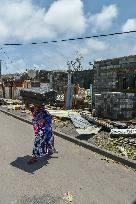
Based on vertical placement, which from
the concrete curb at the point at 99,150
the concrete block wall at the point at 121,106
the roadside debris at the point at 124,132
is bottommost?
the concrete curb at the point at 99,150

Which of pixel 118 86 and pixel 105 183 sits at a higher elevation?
pixel 118 86

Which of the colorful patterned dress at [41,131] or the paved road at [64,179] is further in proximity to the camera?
the colorful patterned dress at [41,131]

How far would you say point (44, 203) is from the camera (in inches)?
225

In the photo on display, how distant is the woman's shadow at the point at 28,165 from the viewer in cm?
790

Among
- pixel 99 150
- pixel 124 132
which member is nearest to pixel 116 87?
pixel 124 132

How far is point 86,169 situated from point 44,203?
2426 millimetres

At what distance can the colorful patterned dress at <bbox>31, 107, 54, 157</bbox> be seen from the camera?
844 cm

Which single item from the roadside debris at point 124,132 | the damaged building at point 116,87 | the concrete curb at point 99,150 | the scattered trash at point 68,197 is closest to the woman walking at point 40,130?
the concrete curb at point 99,150

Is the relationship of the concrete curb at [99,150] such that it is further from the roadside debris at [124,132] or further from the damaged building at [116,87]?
the damaged building at [116,87]

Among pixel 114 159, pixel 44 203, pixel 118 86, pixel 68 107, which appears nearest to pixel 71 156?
pixel 114 159

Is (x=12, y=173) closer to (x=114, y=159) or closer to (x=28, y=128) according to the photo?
(x=114, y=159)

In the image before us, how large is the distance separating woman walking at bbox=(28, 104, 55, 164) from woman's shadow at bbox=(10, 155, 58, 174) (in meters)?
0.15

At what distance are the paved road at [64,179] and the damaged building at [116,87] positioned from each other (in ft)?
21.9

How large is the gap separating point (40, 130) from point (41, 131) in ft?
0.12
